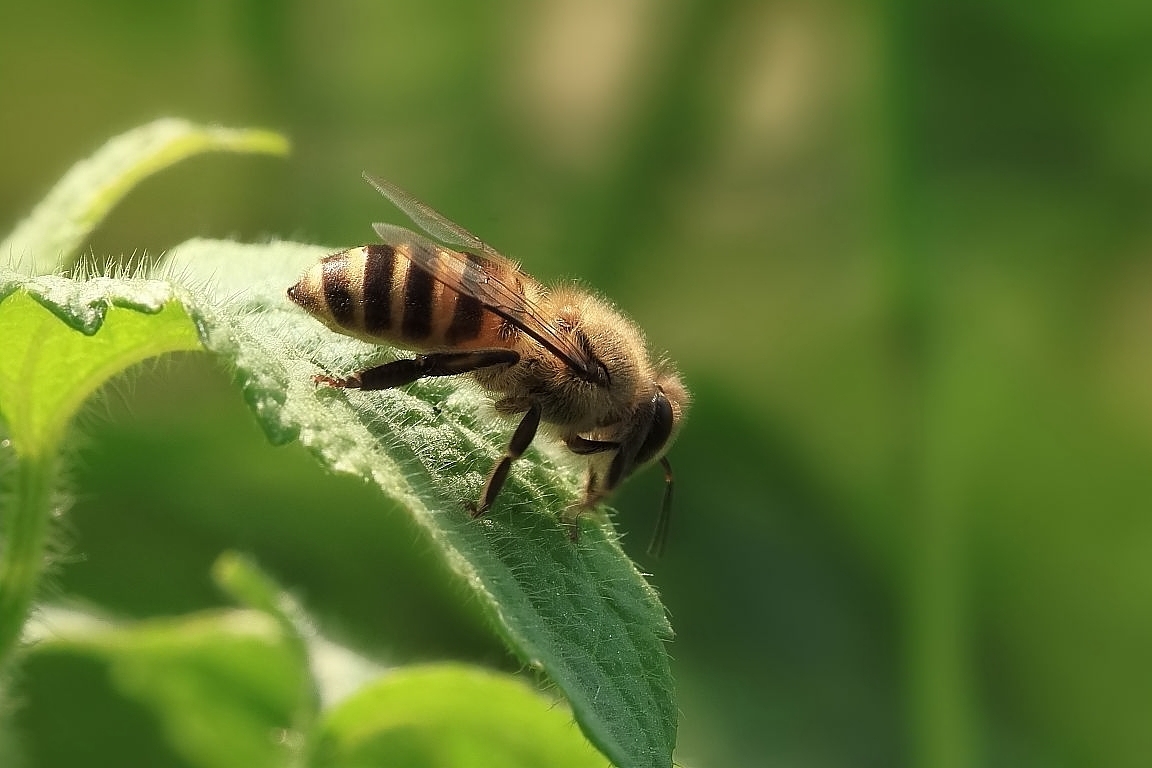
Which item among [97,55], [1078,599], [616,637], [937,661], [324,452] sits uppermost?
[324,452]

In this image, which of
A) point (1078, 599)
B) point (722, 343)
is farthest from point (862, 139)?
point (1078, 599)

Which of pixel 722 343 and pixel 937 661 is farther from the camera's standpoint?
pixel 722 343

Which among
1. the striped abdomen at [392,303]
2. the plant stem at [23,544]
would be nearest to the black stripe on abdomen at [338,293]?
the striped abdomen at [392,303]

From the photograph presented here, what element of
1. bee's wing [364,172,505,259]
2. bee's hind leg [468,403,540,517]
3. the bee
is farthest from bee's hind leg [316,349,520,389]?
bee's wing [364,172,505,259]

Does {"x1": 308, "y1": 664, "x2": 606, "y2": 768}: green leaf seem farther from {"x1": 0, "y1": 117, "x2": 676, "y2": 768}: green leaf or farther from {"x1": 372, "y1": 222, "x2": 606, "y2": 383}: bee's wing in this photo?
{"x1": 372, "y1": 222, "x2": 606, "y2": 383}: bee's wing

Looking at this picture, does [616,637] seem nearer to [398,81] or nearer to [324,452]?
[324,452]
